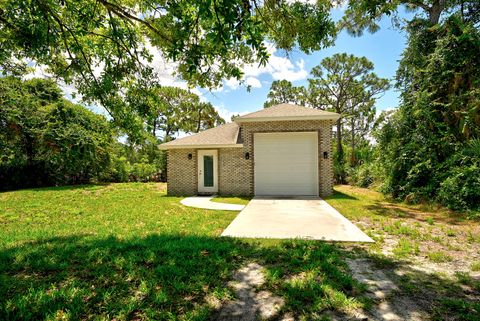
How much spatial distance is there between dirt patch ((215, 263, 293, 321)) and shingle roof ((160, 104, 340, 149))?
8769mm

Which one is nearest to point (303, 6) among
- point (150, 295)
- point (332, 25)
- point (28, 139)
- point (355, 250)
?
point (332, 25)

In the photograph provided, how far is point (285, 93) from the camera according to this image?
27.8 meters

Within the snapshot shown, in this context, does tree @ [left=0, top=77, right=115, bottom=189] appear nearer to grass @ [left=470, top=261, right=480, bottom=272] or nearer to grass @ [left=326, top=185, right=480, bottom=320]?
grass @ [left=326, top=185, right=480, bottom=320]

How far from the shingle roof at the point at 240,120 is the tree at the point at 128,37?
5140mm

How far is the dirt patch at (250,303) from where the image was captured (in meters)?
2.33

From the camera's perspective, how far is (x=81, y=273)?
3135 mm

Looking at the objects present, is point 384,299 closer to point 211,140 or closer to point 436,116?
point 436,116

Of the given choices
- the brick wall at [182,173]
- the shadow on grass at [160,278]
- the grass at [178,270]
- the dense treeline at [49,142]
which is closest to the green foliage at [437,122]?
the grass at [178,270]

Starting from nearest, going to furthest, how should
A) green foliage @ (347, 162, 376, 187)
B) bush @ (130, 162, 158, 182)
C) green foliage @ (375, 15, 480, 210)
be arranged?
1. green foliage @ (375, 15, 480, 210)
2. green foliage @ (347, 162, 376, 187)
3. bush @ (130, 162, 158, 182)

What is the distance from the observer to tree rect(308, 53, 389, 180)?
2312 cm

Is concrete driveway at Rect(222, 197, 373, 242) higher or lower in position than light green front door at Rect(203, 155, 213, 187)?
lower

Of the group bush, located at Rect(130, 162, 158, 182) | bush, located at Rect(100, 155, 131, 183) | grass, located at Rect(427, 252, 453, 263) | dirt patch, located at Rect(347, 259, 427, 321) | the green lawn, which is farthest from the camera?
bush, located at Rect(130, 162, 158, 182)

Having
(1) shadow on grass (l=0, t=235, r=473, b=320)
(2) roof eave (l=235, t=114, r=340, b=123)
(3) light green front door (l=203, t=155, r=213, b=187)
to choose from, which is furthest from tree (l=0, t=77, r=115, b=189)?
(1) shadow on grass (l=0, t=235, r=473, b=320)

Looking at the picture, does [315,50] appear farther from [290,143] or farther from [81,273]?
[290,143]
